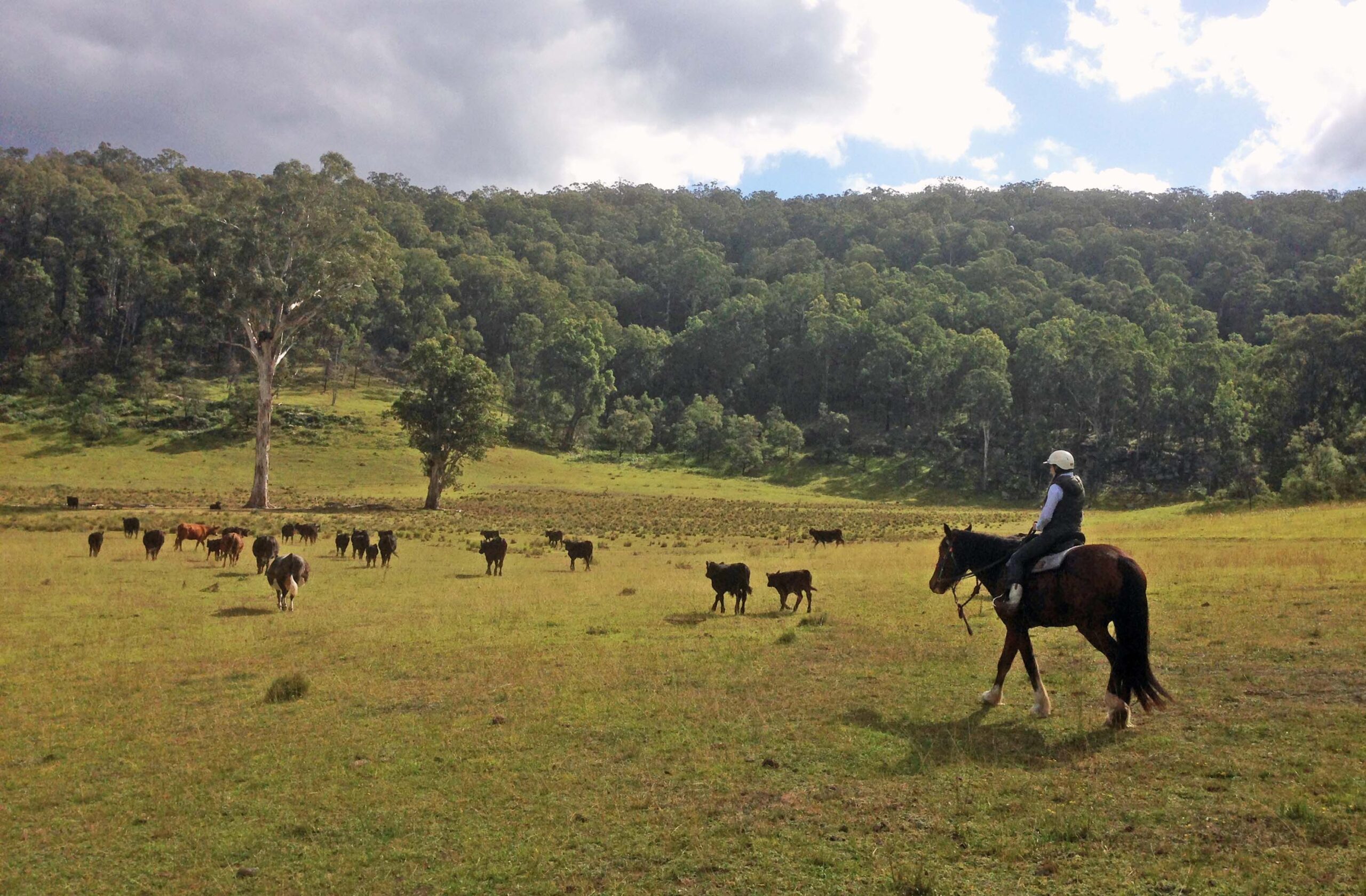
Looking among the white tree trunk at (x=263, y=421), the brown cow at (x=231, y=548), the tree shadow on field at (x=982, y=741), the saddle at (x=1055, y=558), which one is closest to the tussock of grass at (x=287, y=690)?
the tree shadow on field at (x=982, y=741)

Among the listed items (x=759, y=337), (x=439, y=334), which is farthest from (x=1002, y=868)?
(x=759, y=337)

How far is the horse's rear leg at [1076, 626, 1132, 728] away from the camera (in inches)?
365

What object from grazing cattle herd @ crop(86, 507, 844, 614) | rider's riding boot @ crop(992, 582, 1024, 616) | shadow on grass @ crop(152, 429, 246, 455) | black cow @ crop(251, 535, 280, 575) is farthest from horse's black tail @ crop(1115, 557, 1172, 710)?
shadow on grass @ crop(152, 429, 246, 455)

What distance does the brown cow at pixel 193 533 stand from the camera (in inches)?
1208

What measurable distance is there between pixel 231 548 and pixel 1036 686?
82.5 feet

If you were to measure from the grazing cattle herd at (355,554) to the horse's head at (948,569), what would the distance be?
268 inches

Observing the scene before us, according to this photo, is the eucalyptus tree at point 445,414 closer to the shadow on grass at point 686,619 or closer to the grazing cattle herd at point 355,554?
the grazing cattle herd at point 355,554

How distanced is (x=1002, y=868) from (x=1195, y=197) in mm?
217969

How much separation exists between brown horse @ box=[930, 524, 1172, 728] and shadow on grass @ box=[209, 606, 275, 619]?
15.7 metres

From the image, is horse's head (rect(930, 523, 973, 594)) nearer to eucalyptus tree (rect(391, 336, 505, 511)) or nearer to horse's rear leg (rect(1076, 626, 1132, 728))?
horse's rear leg (rect(1076, 626, 1132, 728))

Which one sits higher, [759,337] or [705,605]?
[759,337]

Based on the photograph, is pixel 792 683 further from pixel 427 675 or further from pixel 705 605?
pixel 705 605

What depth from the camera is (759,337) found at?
413 ft

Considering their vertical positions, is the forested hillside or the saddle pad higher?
the forested hillside
